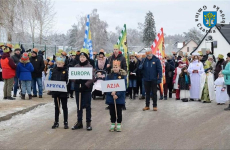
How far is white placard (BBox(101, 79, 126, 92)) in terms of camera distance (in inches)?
405

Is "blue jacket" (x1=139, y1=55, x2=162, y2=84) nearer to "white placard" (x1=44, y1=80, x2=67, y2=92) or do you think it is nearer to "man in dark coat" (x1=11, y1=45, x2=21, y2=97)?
"white placard" (x1=44, y1=80, x2=67, y2=92)

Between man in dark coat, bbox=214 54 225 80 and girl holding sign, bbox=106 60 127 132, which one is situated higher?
man in dark coat, bbox=214 54 225 80

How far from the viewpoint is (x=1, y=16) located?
29344 millimetres

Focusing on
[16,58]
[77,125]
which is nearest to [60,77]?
[77,125]

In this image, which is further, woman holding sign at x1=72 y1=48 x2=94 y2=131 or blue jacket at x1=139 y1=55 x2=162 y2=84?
blue jacket at x1=139 y1=55 x2=162 y2=84

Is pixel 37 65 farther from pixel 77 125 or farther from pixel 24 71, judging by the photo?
pixel 77 125

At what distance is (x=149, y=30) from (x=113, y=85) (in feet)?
347

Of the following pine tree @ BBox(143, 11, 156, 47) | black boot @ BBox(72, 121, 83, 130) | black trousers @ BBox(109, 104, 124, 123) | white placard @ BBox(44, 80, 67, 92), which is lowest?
black boot @ BBox(72, 121, 83, 130)

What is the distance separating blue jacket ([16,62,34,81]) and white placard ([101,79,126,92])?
266 inches

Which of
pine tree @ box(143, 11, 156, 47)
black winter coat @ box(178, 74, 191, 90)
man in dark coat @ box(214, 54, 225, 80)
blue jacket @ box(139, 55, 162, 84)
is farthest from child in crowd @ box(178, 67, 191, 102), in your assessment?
pine tree @ box(143, 11, 156, 47)

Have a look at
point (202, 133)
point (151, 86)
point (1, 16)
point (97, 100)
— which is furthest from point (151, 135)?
point (1, 16)

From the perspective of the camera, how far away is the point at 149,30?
376ft

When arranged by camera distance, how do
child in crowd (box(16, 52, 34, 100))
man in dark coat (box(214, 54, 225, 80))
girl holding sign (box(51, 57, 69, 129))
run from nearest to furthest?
girl holding sign (box(51, 57, 69, 129)) → child in crowd (box(16, 52, 34, 100)) → man in dark coat (box(214, 54, 225, 80))

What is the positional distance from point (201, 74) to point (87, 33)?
5262 millimetres
